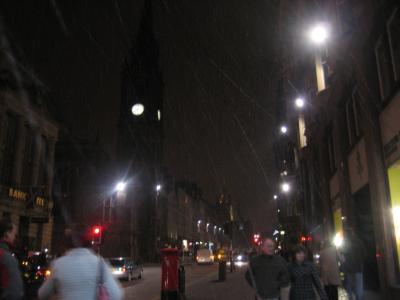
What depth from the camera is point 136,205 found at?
3246 inches

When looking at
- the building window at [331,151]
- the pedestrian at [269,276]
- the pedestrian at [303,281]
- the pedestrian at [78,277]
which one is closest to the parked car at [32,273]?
the pedestrian at [269,276]

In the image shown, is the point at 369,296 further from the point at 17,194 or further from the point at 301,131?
the point at 17,194

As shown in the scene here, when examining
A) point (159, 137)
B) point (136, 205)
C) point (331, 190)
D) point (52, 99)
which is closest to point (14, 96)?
point (52, 99)

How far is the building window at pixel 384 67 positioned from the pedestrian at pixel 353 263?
446 cm

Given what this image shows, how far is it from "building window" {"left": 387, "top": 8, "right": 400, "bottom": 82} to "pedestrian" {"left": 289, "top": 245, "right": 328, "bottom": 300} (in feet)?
22.6

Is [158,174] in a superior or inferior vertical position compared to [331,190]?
superior

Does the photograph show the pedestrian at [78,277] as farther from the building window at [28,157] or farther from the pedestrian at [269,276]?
the building window at [28,157]

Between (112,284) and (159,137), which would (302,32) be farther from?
(159,137)

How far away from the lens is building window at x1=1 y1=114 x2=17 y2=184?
3934cm

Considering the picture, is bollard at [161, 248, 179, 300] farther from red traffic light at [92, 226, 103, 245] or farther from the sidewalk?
the sidewalk

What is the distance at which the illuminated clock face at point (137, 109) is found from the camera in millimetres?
86531

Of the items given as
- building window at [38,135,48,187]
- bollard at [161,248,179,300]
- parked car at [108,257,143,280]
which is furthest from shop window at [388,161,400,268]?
building window at [38,135,48,187]

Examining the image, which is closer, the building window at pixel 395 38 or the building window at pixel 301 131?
the building window at pixel 395 38

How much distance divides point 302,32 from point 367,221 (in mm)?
19781
